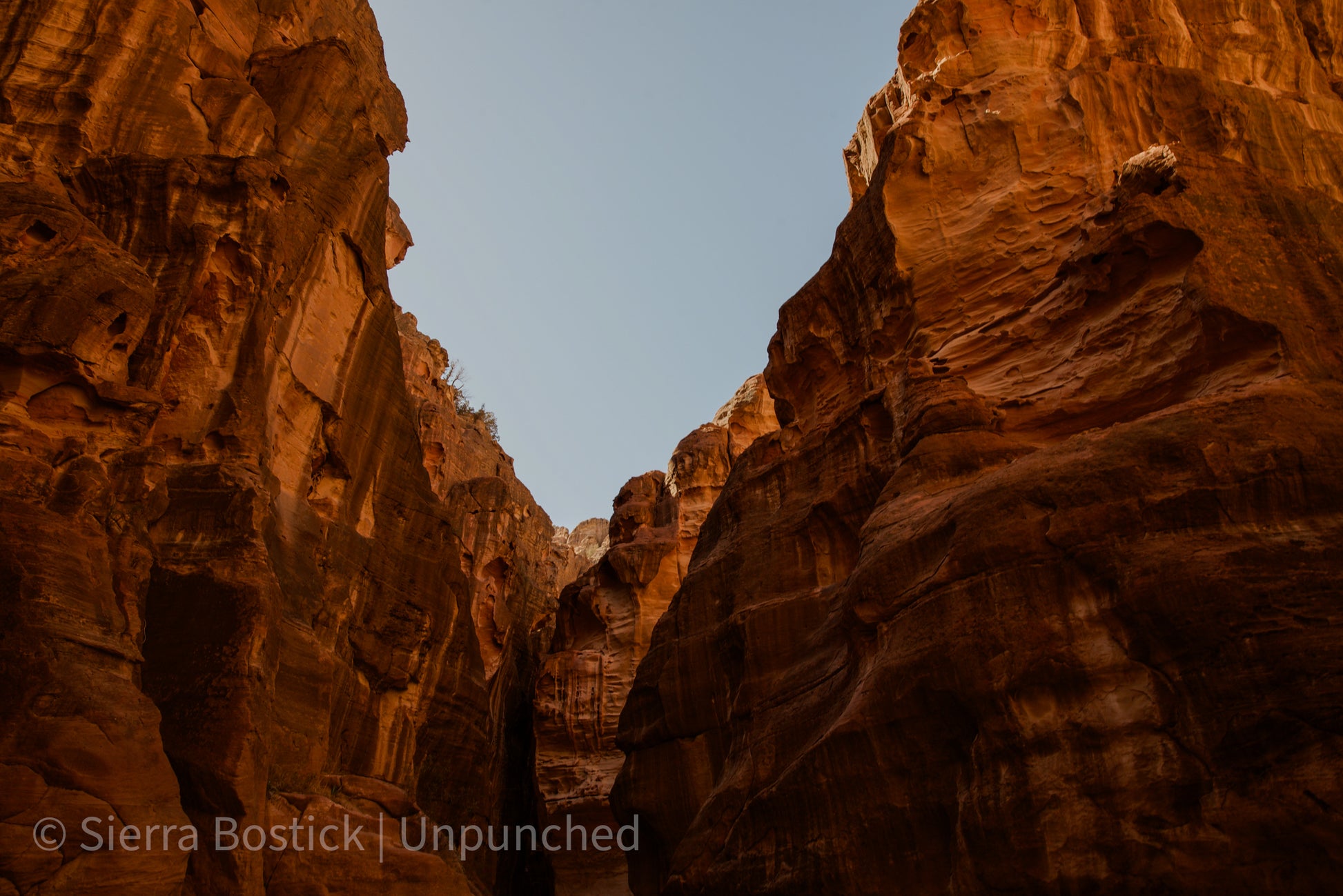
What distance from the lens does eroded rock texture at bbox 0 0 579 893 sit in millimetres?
12266

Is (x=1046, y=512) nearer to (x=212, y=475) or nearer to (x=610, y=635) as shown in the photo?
(x=212, y=475)

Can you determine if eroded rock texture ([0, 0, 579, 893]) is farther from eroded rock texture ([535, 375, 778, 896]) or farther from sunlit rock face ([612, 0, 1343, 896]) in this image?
sunlit rock face ([612, 0, 1343, 896])

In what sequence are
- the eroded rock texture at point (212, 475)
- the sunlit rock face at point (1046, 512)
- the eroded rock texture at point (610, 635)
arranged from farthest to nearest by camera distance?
1. the eroded rock texture at point (610, 635)
2. the eroded rock texture at point (212, 475)
3. the sunlit rock face at point (1046, 512)

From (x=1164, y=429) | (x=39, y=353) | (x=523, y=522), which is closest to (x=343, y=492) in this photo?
(x=39, y=353)

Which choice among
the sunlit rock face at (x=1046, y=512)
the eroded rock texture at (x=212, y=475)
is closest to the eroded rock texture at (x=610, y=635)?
the eroded rock texture at (x=212, y=475)

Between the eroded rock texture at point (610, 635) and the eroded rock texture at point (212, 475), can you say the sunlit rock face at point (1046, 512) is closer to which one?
the eroded rock texture at point (212, 475)

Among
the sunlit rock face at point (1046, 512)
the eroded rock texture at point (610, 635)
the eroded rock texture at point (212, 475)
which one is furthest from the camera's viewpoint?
the eroded rock texture at point (610, 635)

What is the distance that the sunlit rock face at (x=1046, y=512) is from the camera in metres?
8.77

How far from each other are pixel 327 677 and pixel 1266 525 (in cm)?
1622

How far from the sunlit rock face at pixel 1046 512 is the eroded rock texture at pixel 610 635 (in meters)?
11.8

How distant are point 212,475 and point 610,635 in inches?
841

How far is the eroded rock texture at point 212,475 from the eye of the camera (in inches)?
483

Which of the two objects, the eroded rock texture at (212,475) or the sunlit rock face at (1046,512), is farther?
the eroded rock texture at (212,475)

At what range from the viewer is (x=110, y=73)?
2000 cm
